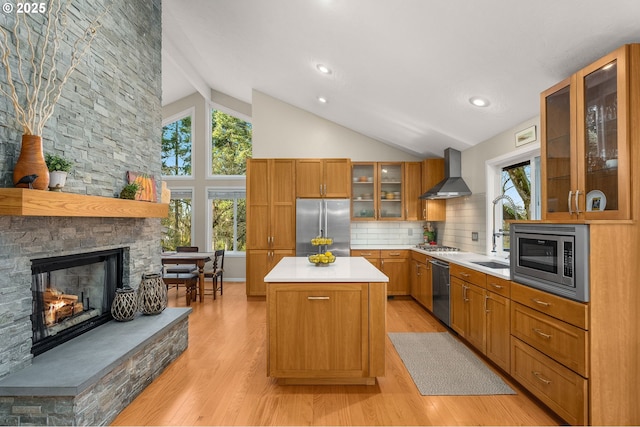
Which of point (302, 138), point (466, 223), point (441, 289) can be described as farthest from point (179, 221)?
point (466, 223)

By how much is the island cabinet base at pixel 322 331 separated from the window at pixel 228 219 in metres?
5.00

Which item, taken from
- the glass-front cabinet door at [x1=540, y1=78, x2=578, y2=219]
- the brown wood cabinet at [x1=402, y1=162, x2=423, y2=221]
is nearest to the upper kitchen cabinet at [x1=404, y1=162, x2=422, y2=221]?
the brown wood cabinet at [x1=402, y1=162, x2=423, y2=221]

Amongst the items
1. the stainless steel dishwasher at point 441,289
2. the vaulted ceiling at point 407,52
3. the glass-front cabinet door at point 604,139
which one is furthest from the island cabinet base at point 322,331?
the vaulted ceiling at point 407,52

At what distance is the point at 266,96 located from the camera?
623 centimetres

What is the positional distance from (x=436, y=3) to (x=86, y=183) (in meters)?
2.93

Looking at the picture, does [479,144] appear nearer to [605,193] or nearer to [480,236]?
[480,236]

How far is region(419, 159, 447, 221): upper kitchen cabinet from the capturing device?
5.72 m

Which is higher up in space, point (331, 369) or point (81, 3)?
point (81, 3)

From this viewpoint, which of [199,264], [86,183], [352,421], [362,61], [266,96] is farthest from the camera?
[266,96]

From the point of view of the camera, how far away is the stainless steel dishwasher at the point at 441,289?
408cm

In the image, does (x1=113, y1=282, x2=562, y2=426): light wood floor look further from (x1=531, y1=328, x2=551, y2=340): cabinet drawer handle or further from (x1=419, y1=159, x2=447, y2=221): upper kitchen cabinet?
(x1=419, y1=159, x2=447, y2=221): upper kitchen cabinet

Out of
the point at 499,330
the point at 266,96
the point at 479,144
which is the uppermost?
the point at 266,96

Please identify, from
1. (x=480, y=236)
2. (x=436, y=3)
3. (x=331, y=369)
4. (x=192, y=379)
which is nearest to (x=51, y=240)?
(x=192, y=379)

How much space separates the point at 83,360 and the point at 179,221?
570 centimetres
